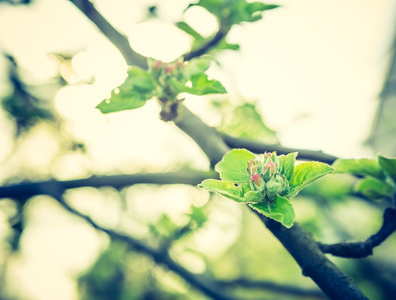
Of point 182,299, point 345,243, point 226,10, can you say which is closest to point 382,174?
point 345,243

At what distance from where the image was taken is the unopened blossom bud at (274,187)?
0.84m

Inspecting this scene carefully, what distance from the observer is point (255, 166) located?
0.88 metres

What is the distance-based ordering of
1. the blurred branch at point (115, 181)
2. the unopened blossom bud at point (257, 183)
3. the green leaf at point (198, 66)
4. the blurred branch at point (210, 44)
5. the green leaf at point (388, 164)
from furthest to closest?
the blurred branch at point (115, 181) → the blurred branch at point (210, 44) → the green leaf at point (198, 66) → the green leaf at point (388, 164) → the unopened blossom bud at point (257, 183)

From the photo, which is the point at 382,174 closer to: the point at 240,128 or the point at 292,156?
the point at 292,156

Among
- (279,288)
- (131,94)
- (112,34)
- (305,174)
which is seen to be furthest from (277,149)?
(279,288)

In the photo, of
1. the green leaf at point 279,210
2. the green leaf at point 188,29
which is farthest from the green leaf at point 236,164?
the green leaf at point 188,29

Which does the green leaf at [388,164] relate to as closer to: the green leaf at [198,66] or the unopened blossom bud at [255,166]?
the unopened blossom bud at [255,166]

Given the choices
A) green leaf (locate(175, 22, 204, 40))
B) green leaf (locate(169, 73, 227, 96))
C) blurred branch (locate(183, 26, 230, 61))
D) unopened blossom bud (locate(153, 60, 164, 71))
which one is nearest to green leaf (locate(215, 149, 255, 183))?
green leaf (locate(169, 73, 227, 96))

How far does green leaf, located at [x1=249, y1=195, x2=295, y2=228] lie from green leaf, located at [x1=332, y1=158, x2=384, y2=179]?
47 cm

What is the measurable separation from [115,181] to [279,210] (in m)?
1.20

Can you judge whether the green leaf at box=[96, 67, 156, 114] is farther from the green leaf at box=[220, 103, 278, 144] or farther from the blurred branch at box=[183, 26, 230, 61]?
the green leaf at box=[220, 103, 278, 144]

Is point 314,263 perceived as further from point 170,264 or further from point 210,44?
point 170,264

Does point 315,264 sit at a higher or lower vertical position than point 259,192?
lower

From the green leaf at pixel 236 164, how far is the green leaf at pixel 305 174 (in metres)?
0.14
